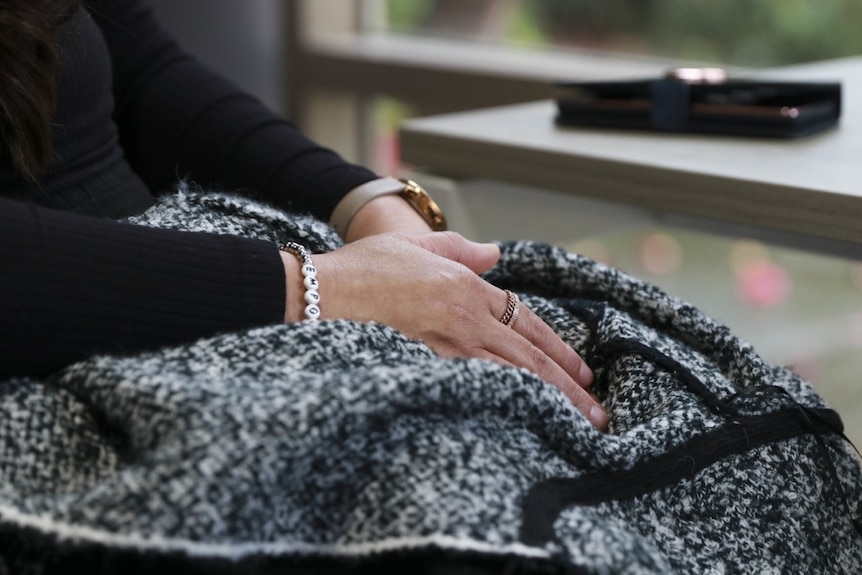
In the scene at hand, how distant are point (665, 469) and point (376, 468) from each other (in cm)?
16

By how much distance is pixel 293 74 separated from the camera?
2582 millimetres

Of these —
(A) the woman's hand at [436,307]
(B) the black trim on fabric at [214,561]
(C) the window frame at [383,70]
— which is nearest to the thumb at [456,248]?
(A) the woman's hand at [436,307]

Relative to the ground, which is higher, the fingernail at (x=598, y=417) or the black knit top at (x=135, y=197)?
the black knit top at (x=135, y=197)

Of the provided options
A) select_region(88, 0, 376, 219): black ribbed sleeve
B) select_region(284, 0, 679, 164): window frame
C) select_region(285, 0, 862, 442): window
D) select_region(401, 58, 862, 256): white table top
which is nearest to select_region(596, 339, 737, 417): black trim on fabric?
select_region(401, 58, 862, 256): white table top

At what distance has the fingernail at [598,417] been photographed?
604 millimetres

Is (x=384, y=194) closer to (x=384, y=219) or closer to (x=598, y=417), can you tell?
(x=384, y=219)

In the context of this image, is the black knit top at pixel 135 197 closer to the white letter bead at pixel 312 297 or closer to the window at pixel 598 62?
the white letter bead at pixel 312 297

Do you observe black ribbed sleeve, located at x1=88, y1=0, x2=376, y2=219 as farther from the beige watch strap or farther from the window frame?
the window frame

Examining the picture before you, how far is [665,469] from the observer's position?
0.55 meters

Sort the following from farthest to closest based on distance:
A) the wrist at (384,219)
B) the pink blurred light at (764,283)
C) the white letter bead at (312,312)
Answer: the pink blurred light at (764,283) < the wrist at (384,219) < the white letter bead at (312,312)

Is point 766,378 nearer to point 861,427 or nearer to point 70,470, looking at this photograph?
point 861,427

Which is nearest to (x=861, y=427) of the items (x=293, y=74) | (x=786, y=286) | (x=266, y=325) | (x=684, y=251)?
(x=266, y=325)

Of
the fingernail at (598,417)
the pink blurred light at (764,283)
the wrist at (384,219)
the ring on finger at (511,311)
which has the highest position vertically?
the ring on finger at (511,311)

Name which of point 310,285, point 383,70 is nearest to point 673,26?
point 383,70
